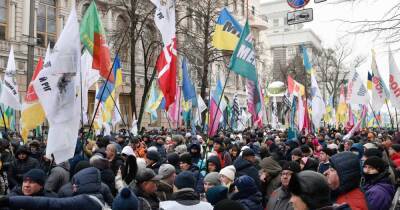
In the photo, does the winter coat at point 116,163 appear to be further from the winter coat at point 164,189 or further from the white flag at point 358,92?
the white flag at point 358,92

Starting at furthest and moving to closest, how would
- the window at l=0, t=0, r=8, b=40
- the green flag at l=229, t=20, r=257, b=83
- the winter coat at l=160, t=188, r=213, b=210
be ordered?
1. the window at l=0, t=0, r=8, b=40
2. the green flag at l=229, t=20, r=257, b=83
3. the winter coat at l=160, t=188, r=213, b=210

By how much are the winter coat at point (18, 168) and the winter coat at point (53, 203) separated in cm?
440

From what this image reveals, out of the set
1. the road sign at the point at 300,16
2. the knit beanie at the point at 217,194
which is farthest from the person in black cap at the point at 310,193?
the road sign at the point at 300,16

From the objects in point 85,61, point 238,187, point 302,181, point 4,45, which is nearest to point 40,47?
point 4,45

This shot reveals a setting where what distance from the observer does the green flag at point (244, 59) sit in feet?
24.7

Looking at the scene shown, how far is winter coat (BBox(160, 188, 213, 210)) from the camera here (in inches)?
154

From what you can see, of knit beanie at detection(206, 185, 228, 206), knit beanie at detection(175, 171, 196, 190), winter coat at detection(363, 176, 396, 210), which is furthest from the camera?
knit beanie at detection(175, 171, 196, 190)

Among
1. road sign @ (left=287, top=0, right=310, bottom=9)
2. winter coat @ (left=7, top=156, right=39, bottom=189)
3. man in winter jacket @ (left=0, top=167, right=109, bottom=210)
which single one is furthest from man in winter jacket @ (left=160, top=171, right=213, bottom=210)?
road sign @ (left=287, top=0, right=310, bottom=9)

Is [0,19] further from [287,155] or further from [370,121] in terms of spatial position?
[370,121]

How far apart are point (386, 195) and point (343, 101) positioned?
1872cm

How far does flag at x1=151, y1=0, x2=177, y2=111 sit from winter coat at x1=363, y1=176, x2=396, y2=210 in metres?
4.99

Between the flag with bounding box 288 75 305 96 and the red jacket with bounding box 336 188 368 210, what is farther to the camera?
the flag with bounding box 288 75 305 96

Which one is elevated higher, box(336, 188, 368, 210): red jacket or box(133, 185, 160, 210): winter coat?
box(336, 188, 368, 210): red jacket

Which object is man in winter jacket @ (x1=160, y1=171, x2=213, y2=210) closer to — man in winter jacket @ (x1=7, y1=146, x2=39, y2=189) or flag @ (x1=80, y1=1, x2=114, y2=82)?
man in winter jacket @ (x1=7, y1=146, x2=39, y2=189)
